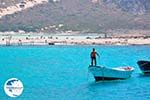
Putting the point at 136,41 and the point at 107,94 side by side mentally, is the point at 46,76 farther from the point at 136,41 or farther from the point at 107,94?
the point at 136,41

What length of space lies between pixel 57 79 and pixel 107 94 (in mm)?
13146

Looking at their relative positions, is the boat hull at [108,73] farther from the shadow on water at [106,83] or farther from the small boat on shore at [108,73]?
the shadow on water at [106,83]

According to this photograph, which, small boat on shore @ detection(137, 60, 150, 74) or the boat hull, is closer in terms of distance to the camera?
the boat hull

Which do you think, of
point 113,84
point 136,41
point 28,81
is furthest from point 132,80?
point 136,41

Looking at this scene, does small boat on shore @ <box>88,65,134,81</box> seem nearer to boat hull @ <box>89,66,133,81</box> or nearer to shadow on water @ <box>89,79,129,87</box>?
boat hull @ <box>89,66,133,81</box>

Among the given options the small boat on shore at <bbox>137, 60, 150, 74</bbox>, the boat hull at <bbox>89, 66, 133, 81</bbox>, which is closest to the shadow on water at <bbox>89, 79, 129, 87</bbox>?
the boat hull at <bbox>89, 66, 133, 81</bbox>

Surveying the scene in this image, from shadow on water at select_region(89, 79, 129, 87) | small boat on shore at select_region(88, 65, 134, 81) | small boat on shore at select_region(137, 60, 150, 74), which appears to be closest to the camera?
shadow on water at select_region(89, 79, 129, 87)

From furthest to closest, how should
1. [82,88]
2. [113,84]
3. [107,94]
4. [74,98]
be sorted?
[113,84] < [82,88] < [107,94] < [74,98]

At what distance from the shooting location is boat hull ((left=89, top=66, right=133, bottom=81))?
201ft

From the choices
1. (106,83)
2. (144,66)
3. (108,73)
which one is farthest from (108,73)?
(144,66)

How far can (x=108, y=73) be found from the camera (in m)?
62.4

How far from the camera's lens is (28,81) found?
6288 centimetres

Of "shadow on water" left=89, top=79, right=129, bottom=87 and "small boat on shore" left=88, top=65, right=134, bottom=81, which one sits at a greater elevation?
"small boat on shore" left=88, top=65, right=134, bottom=81

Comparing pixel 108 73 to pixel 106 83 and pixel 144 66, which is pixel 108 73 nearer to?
pixel 106 83
